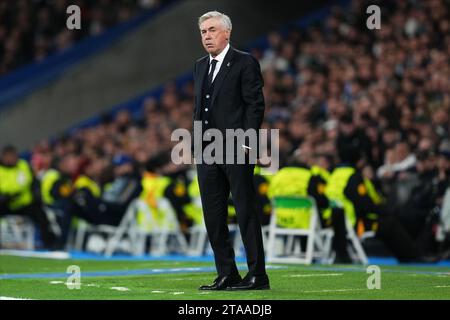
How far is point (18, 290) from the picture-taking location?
36.8ft

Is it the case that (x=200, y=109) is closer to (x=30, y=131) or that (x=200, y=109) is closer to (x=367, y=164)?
(x=367, y=164)

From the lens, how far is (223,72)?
1030cm

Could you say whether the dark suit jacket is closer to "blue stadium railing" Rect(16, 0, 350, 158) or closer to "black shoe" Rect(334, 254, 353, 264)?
"black shoe" Rect(334, 254, 353, 264)

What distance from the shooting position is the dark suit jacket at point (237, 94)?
10156 mm

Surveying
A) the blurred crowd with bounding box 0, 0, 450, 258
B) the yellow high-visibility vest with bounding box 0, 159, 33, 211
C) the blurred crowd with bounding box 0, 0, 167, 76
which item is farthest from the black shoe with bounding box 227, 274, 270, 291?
the blurred crowd with bounding box 0, 0, 167, 76

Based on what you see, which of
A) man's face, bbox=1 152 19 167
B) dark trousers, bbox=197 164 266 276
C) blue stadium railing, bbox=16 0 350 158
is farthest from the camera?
blue stadium railing, bbox=16 0 350 158

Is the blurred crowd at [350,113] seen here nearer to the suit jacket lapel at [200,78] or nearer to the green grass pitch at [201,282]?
the green grass pitch at [201,282]

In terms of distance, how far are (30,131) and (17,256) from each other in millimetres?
11217

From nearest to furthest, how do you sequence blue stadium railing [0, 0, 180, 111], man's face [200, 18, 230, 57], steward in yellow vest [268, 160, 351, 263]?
man's face [200, 18, 230, 57], steward in yellow vest [268, 160, 351, 263], blue stadium railing [0, 0, 180, 111]

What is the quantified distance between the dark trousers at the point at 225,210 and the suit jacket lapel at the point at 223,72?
68 cm

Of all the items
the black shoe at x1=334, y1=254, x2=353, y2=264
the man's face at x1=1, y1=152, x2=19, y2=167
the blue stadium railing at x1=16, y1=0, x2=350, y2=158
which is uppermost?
the blue stadium railing at x1=16, y1=0, x2=350, y2=158

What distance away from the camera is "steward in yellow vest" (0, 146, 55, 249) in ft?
69.6

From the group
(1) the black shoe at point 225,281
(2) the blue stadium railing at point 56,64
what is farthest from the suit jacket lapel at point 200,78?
(2) the blue stadium railing at point 56,64

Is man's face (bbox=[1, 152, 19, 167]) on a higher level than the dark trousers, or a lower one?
higher
